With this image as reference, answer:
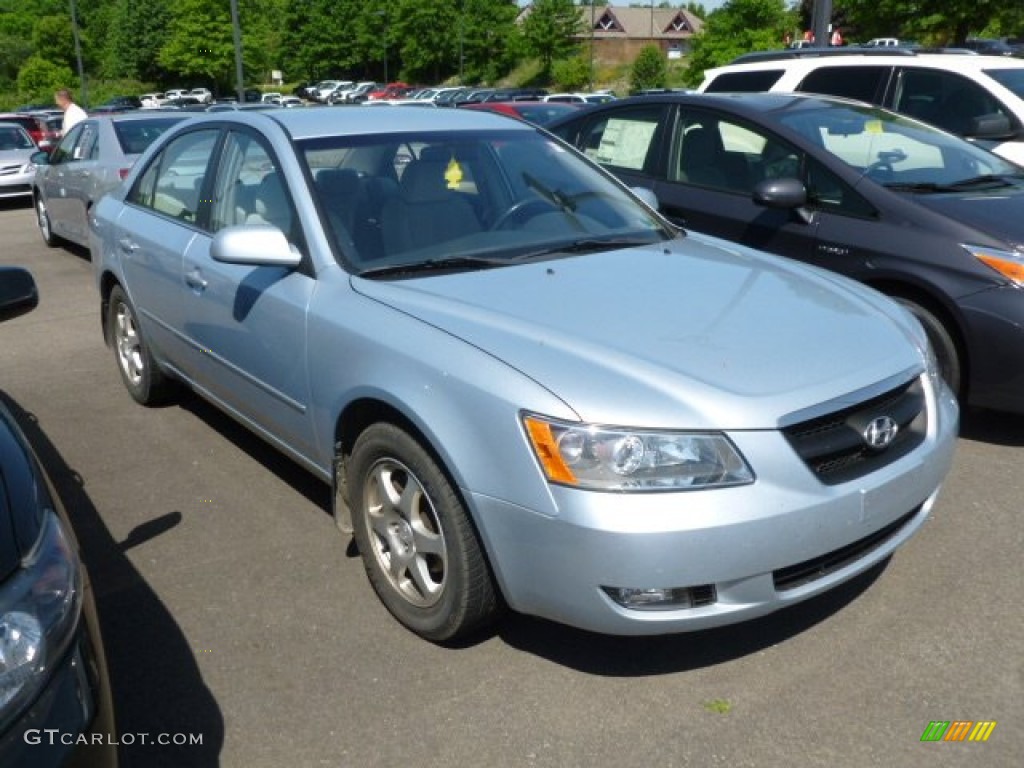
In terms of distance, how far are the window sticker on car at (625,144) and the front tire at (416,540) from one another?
3666 millimetres

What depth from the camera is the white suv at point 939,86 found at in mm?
7309

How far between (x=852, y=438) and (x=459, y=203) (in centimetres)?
182

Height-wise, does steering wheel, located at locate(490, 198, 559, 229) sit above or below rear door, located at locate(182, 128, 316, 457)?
above

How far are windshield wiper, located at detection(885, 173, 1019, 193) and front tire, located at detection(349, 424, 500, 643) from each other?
3261 millimetres

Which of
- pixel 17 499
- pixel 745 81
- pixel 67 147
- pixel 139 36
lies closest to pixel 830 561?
pixel 17 499

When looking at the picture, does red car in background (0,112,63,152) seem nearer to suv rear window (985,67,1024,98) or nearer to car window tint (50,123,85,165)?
car window tint (50,123,85,165)

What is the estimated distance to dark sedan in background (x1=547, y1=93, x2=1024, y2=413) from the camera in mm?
4441

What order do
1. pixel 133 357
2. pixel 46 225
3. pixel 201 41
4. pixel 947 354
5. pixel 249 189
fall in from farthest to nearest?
1. pixel 201 41
2. pixel 46 225
3. pixel 133 357
4. pixel 947 354
5. pixel 249 189

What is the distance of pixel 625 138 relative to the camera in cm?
640

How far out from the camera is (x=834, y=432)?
272 cm

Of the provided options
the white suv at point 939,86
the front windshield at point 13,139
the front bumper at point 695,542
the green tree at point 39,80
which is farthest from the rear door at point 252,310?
the green tree at point 39,80

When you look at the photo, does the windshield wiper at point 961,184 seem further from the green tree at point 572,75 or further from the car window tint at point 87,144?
the green tree at point 572,75

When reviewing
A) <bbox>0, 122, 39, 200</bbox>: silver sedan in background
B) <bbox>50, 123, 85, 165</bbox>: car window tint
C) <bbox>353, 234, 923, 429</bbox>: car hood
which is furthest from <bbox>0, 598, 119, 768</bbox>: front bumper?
<bbox>0, 122, 39, 200</bbox>: silver sedan in background

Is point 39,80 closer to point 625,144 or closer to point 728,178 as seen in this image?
point 625,144
